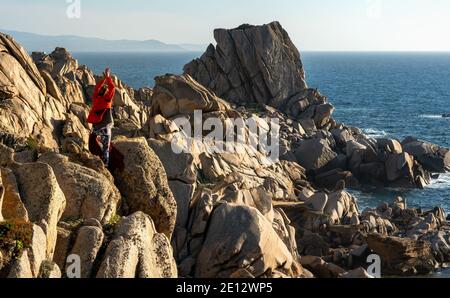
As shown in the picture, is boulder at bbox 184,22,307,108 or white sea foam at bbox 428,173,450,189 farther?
boulder at bbox 184,22,307,108

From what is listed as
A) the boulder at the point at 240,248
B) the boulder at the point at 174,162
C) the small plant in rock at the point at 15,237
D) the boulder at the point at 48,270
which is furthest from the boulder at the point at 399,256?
the small plant in rock at the point at 15,237

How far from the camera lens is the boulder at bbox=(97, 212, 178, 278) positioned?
59.2 ft

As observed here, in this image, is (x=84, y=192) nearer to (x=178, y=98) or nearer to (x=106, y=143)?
(x=106, y=143)

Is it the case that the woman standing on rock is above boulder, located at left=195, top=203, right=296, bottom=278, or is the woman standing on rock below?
above

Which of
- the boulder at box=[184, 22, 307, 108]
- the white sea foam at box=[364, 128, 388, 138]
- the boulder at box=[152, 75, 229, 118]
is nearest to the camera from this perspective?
the boulder at box=[152, 75, 229, 118]

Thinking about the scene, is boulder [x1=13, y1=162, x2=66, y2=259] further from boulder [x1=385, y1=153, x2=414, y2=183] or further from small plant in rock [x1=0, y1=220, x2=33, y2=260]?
boulder [x1=385, y1=153, x2=414, y2=183]

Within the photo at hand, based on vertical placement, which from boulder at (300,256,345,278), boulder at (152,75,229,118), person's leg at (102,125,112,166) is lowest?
boulder at (300,256,345,278)

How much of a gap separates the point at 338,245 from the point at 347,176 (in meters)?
23.7

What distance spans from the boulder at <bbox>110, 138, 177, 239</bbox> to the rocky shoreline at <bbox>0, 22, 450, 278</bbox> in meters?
0.05

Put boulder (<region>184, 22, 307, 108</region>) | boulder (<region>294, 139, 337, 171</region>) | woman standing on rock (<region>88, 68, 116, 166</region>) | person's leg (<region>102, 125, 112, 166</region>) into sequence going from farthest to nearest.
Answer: boulder (<region>184, 22, 307, 108</region>), boulder (<region>294, 139, 337, 171</region>), woman standing on rock (<region>88, 68, 116, 166</region>), person's leg (<region>102, 125, 112, 166</region>)

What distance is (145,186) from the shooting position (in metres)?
24.0

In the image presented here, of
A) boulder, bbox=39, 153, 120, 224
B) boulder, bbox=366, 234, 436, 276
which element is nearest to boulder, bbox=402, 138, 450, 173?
boulder, bbox=366, 234, 436, 276

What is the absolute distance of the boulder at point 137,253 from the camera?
59.2ft
